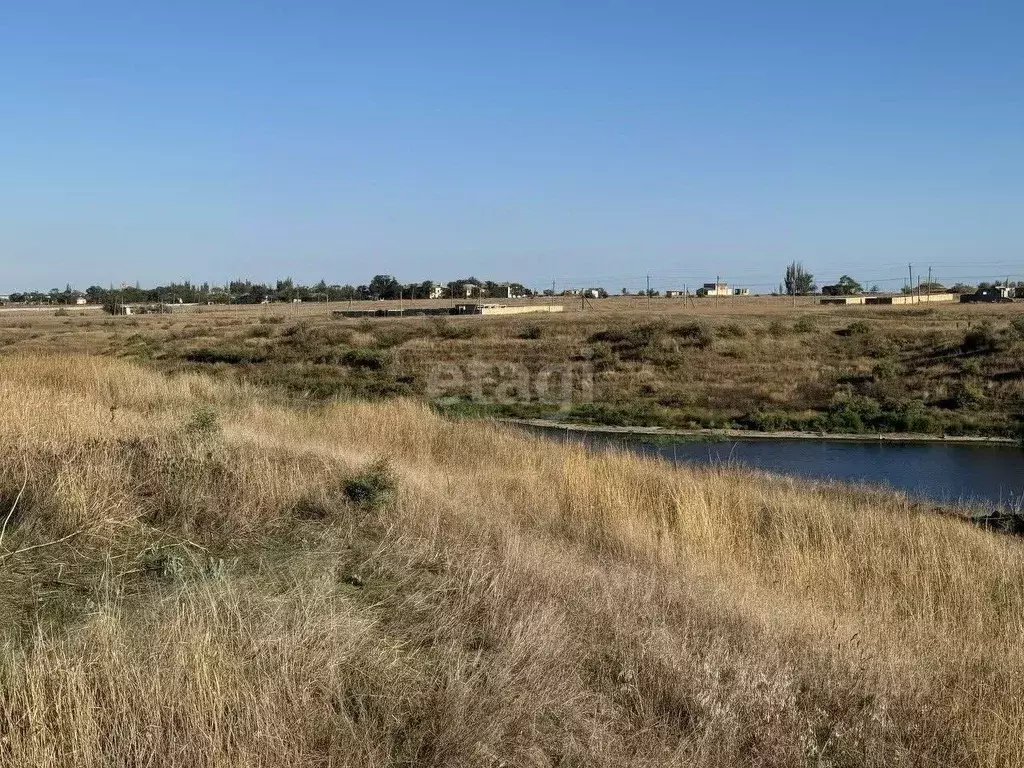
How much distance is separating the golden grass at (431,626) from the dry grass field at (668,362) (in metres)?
17.2

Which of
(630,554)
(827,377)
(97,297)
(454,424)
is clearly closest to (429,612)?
(630,554)

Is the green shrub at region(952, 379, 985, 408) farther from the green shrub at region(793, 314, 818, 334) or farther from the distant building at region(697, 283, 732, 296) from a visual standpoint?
the distant building at region(697, 283, 732, 296)

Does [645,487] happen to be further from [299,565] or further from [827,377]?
[827,377]

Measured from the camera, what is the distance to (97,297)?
458 ft

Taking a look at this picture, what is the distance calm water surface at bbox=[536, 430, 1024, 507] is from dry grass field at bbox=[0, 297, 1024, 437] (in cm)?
249

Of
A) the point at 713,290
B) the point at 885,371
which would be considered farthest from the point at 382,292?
the point at 885,371

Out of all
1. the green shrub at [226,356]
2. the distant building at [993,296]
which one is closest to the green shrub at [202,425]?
the green shrub at [226,356]

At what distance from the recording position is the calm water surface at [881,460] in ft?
70.5

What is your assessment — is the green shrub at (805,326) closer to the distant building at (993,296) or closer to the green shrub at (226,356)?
the green shrub at (226,356)

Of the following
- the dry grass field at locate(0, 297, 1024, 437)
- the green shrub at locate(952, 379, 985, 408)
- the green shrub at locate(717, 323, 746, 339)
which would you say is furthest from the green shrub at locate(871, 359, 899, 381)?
the green shrub at locate(717, 323, 746, 339)

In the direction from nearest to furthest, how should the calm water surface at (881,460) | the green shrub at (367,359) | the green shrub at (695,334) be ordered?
1. the calm water surface at (881,460)
2. the green shrub at (367,359)
3. the green shrub at (695,334)

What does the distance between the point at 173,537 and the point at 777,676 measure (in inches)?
167

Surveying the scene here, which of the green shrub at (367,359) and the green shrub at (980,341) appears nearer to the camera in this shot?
the green shrub at (980,341)

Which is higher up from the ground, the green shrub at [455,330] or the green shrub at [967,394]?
the green shrub at [455,330]
